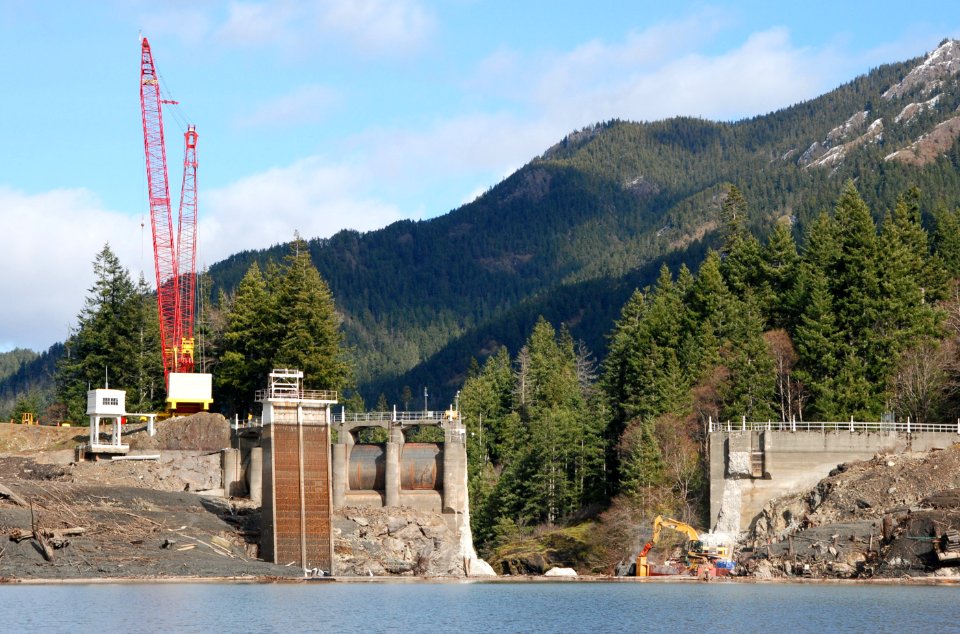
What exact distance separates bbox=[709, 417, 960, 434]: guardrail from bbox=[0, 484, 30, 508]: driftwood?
45483 mm

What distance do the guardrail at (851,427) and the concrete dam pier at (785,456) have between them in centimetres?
7

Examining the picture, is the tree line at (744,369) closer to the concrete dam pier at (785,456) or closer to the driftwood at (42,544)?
the concrete dam pier at (785,456)

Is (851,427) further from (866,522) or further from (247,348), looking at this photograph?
(247,348)

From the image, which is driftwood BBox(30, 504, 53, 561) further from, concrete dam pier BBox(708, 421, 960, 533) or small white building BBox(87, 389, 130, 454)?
concrete dam pier BBox(708, 421, 960, 533)

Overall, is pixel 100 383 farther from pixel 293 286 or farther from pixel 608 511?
pixel 608 511

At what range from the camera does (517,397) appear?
497 ft

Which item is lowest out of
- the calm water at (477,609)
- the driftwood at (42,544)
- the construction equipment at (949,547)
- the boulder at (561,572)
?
the boulder at (561,572)

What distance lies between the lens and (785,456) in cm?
9969

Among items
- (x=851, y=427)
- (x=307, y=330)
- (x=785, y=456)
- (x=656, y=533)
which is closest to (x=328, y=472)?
(x=656, y=533)

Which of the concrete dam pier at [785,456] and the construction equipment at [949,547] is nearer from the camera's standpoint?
the construction equipment at [949,547]

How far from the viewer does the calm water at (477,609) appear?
67875 mm

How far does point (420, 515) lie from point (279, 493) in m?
12.7

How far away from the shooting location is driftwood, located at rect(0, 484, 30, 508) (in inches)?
3612

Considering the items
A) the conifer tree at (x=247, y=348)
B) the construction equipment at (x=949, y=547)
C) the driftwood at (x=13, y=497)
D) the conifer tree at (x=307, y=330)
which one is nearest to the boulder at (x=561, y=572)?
the construction equipment at (x=949, y=547)
